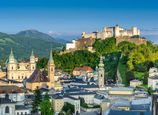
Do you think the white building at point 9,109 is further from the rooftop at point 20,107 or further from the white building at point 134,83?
the white building at point 134,83

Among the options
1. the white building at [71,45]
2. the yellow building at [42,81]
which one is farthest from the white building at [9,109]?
the white building at [71,45]

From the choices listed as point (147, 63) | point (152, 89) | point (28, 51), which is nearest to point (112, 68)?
point (147, 63)

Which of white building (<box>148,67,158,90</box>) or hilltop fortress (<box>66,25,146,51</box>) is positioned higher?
hilltop fortress (<box>66,25,146,51</box>)

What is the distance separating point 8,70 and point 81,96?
551 inches

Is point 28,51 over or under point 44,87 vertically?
over

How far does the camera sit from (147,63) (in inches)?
2154

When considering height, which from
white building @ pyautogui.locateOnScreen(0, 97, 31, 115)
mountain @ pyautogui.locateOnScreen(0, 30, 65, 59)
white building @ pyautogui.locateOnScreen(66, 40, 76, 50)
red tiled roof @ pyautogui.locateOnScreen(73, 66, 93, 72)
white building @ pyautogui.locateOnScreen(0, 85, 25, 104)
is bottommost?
white building @ pyautogui.locateOnScreen(0, 97, 31, 115)

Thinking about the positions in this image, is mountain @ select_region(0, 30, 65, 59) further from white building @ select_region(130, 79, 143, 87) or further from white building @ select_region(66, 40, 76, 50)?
→ white building @ select_region(130, 79, 143, 87)

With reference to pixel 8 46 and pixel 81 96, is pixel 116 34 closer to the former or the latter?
pixel 81 96

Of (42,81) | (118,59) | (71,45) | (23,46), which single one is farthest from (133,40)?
(23,46)

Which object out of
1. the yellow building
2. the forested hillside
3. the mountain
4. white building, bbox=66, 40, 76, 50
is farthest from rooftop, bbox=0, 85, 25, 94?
the mountain

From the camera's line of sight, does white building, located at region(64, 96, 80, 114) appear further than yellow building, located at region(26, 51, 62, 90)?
No

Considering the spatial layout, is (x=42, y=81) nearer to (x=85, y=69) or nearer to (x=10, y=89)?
(x=10, y=89)

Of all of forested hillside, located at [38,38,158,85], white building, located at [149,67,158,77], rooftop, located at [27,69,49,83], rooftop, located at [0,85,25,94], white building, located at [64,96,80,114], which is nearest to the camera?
white building, located at [64,96,80,114]
